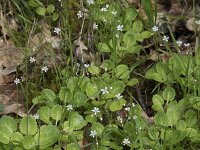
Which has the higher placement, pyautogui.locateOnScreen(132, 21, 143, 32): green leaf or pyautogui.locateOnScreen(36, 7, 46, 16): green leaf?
pyautogui.locateOnScreen(36, 7, 46, 16): green leaf

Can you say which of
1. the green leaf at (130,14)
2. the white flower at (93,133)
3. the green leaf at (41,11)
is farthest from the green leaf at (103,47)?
the white flower at (93,133)

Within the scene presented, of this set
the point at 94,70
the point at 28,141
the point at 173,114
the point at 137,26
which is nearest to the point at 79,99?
the point at 94,70

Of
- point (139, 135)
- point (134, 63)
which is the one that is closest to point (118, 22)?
point (134, 63)

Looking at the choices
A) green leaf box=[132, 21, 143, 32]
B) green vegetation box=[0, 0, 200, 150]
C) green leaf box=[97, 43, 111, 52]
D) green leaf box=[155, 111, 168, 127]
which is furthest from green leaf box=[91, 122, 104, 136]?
green leaf box=[132, 21, 143, 32]

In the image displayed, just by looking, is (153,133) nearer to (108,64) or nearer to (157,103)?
(157,103)

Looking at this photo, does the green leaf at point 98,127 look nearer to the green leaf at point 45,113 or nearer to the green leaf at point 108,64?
the green leaf at point 45,113

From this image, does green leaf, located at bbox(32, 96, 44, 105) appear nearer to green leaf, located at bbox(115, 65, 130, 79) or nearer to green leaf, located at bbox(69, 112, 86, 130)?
green leaf, located at bbox(69, 112, 86, 130)
